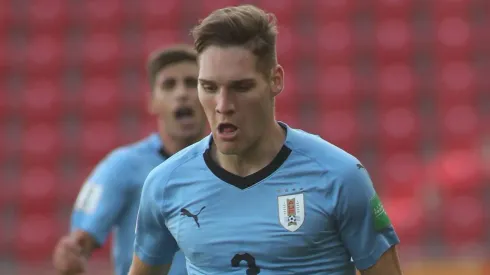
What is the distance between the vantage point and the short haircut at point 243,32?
2.94 m

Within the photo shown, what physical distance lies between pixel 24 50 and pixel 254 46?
9.39 metres

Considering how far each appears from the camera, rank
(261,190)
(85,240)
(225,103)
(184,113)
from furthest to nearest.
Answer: (184,113) → (85,240) → (261,190) → (225,103)

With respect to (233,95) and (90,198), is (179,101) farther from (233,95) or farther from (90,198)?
(233,95)

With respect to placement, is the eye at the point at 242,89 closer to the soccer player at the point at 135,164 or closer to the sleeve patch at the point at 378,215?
the sleeve patch at the point at 378,215

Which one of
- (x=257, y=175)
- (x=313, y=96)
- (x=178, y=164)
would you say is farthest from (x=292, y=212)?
(x=313, y=96)

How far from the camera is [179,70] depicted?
443 centimetres

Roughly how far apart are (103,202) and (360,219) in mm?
1664

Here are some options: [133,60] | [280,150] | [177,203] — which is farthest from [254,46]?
[133,60]

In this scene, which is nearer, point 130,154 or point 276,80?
point 276,80

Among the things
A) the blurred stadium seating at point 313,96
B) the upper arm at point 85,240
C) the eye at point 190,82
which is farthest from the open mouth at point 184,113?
the blurred stadium seating at point 313,96

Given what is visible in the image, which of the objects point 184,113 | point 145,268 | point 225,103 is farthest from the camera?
point 184,113

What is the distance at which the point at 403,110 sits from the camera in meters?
11.1

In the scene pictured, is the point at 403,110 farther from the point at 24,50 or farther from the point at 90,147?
the point at 24,50

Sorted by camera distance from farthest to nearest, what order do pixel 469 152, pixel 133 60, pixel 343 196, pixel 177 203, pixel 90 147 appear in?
pixel 133 60, pixel 90 147, pixel 469 152, pixel 177 203, pixel 343 196
